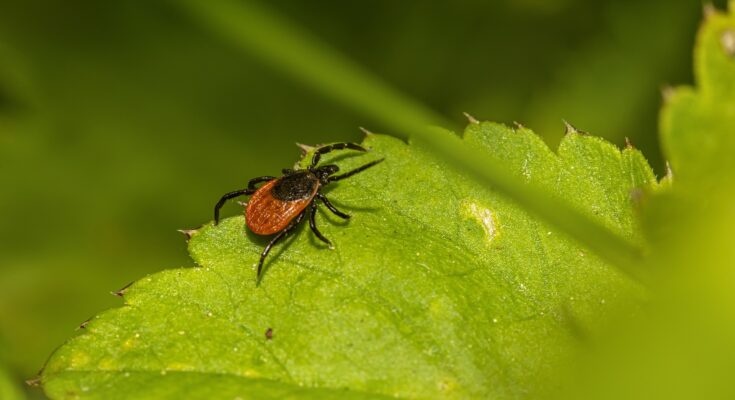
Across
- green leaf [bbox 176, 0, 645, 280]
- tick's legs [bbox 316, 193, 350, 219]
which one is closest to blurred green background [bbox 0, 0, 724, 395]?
green leaf [bbox 176, 0, 645, 280]

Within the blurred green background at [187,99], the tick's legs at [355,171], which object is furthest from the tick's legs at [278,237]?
the blurred green background at [187,99]

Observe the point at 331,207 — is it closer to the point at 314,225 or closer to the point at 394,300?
the point at 314,225

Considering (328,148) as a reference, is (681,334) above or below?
below

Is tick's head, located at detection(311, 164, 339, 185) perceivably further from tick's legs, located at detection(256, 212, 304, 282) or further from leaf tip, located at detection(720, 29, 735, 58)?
leaf tip, located at detection(720, 29, 735, 58)

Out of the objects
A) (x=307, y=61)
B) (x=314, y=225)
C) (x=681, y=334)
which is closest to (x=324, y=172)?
(x=314, y=225)

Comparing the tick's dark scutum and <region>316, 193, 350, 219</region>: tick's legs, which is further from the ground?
the tick's dark scutum

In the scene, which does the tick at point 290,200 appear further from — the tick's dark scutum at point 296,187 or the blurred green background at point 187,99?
the blurred green background at point 187,99
